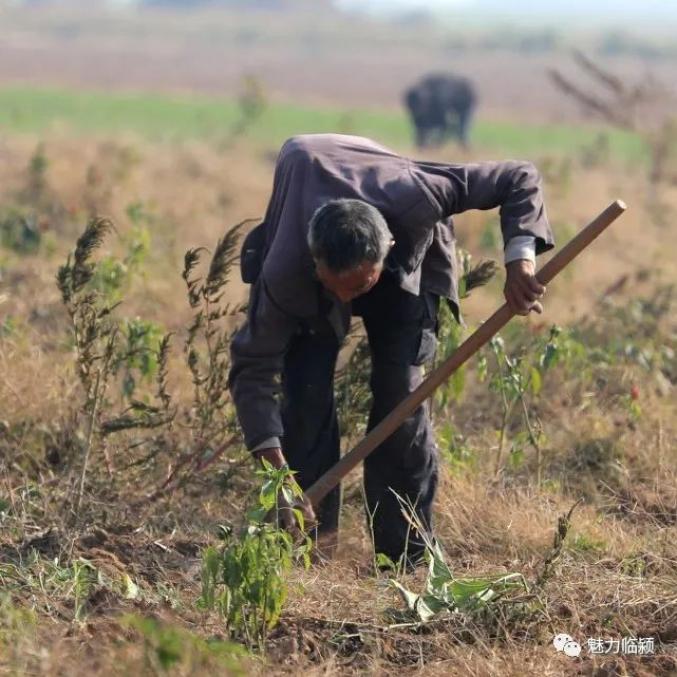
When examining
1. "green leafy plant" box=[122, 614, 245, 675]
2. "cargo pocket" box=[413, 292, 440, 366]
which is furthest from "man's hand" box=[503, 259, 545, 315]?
"green leafy plant" box=[122, 614, 245, 675]

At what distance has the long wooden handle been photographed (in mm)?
4258

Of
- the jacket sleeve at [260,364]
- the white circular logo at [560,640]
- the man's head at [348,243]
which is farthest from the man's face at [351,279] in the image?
the white circular logo at [560,640]

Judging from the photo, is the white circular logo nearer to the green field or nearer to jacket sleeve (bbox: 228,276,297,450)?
jacket sleeve (bbox: 228,276,297,450)

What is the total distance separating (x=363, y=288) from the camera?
4.09m

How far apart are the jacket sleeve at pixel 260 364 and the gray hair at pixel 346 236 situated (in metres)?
0.31

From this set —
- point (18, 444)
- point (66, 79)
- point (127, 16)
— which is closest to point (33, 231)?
point (18, 444)

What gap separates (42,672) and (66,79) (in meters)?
46.5

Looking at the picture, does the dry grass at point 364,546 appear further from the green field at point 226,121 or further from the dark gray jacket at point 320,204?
the green field at point 226,121

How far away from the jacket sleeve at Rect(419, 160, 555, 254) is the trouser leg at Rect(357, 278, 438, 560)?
320 millimetres

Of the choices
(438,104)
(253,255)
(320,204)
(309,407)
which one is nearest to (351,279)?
(320,204)

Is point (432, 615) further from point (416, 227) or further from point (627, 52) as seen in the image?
point (627, 52)

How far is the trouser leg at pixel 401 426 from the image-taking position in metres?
4.52

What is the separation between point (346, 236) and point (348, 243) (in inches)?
0.7

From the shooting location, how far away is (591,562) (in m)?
4.56
